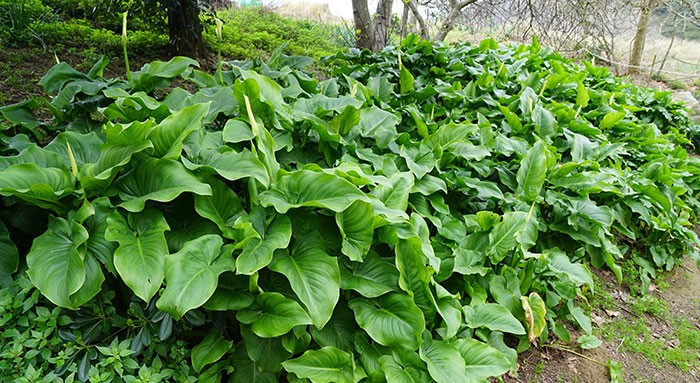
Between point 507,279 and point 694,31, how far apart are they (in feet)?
47.9

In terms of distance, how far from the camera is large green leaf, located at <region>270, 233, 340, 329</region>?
1.54 meters

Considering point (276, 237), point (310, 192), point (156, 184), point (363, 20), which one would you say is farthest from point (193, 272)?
point (363, 20)

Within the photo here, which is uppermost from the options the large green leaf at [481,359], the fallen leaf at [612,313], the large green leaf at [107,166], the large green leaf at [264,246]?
the large green leaf at [107,166]

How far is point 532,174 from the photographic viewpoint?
9.09 feet

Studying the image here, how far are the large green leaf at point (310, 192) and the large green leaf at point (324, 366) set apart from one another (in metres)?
0.56

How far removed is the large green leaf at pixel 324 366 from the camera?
1.60 meters

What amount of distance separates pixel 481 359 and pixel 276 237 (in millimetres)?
1053

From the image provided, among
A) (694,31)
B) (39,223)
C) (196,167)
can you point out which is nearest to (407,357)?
(196,167)

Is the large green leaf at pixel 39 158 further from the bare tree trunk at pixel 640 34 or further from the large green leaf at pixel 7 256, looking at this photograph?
the bare tree trunk at pixel 640 34

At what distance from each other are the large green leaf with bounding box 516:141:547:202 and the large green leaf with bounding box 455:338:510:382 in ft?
3.89

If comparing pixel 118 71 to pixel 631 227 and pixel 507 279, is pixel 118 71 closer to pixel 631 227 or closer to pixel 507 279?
pixel 507 279

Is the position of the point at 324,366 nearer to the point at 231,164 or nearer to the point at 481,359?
the point at 481,359

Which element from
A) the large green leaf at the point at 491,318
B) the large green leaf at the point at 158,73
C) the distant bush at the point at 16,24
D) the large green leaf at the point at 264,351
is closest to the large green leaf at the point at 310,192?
the large green leaf at the point at 264,351

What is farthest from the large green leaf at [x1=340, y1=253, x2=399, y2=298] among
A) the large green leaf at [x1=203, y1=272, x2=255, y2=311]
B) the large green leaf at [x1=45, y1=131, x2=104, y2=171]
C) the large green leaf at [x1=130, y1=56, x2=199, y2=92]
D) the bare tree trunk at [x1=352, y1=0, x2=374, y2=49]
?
the bare tree trunk at [x1=352, y1=0, x2=374, y2=49]
